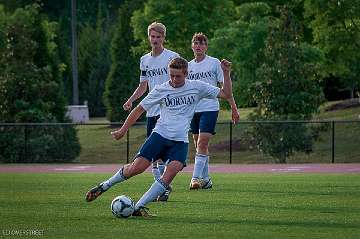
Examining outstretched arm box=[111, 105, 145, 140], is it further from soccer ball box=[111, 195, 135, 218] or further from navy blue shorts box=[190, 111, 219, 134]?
navy blue shorts box=[190, 111, 219, 134]

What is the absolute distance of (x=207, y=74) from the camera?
17594 millimetres

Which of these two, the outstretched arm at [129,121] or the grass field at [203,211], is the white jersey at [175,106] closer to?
the outstretched arm at [129,121]

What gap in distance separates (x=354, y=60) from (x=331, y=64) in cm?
100

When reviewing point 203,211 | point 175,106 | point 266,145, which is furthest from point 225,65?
point 266,145

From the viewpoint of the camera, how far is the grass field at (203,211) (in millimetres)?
11203

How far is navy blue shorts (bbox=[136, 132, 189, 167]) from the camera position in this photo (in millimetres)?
13180

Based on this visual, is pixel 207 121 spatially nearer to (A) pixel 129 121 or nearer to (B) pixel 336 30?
(A) pixel 129 121

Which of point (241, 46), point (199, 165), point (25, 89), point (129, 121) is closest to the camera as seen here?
point (129, 121)

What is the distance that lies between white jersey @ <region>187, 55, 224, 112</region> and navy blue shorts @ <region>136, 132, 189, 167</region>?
428cm

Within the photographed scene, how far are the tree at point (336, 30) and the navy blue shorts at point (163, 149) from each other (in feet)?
98.5

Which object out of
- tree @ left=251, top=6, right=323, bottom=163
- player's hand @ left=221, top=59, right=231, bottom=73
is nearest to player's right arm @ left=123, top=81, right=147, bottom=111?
player's hand @ left=221, top=59, right=231, bottom=73

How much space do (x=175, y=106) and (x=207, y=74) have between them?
13.9ft

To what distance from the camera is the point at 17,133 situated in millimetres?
34000

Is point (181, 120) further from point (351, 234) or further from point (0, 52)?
point (0, 52)
